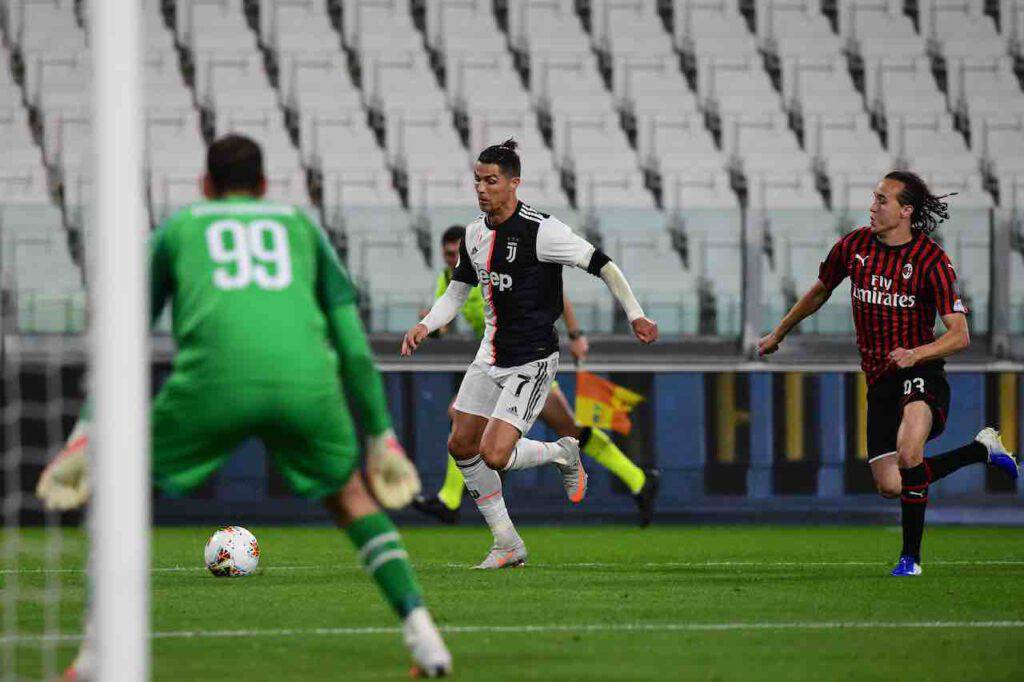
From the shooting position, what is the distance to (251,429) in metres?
4.80

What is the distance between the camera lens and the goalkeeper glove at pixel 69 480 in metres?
4.72

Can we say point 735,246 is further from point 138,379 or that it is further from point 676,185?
point 138,379

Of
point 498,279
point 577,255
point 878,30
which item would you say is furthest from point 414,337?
point 878,30

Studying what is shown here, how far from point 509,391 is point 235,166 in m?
3.95

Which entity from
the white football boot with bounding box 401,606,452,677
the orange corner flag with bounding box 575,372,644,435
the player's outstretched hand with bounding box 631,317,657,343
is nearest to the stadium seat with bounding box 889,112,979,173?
the orange corner flag with bounding box 575,372,644,435

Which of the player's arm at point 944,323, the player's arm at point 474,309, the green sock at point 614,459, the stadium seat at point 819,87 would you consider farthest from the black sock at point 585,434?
the stadium seat at point 819,87

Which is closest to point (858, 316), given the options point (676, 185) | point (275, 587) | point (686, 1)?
point (275, 587)

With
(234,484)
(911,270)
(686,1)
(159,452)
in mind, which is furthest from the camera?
(686,1)

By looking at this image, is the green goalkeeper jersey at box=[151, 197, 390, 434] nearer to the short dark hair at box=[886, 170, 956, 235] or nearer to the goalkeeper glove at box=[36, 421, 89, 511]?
the goalkeeper glove at box=[36, 421, 89, 511]

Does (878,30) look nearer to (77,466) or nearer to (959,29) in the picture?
Result: (959,29)

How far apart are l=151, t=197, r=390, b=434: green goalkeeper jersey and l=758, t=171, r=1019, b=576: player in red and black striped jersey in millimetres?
4056

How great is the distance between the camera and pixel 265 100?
2338cm

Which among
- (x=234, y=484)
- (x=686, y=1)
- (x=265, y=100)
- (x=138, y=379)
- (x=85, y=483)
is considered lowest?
(x=234, y=484)

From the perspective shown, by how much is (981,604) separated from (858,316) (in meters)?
1.99
